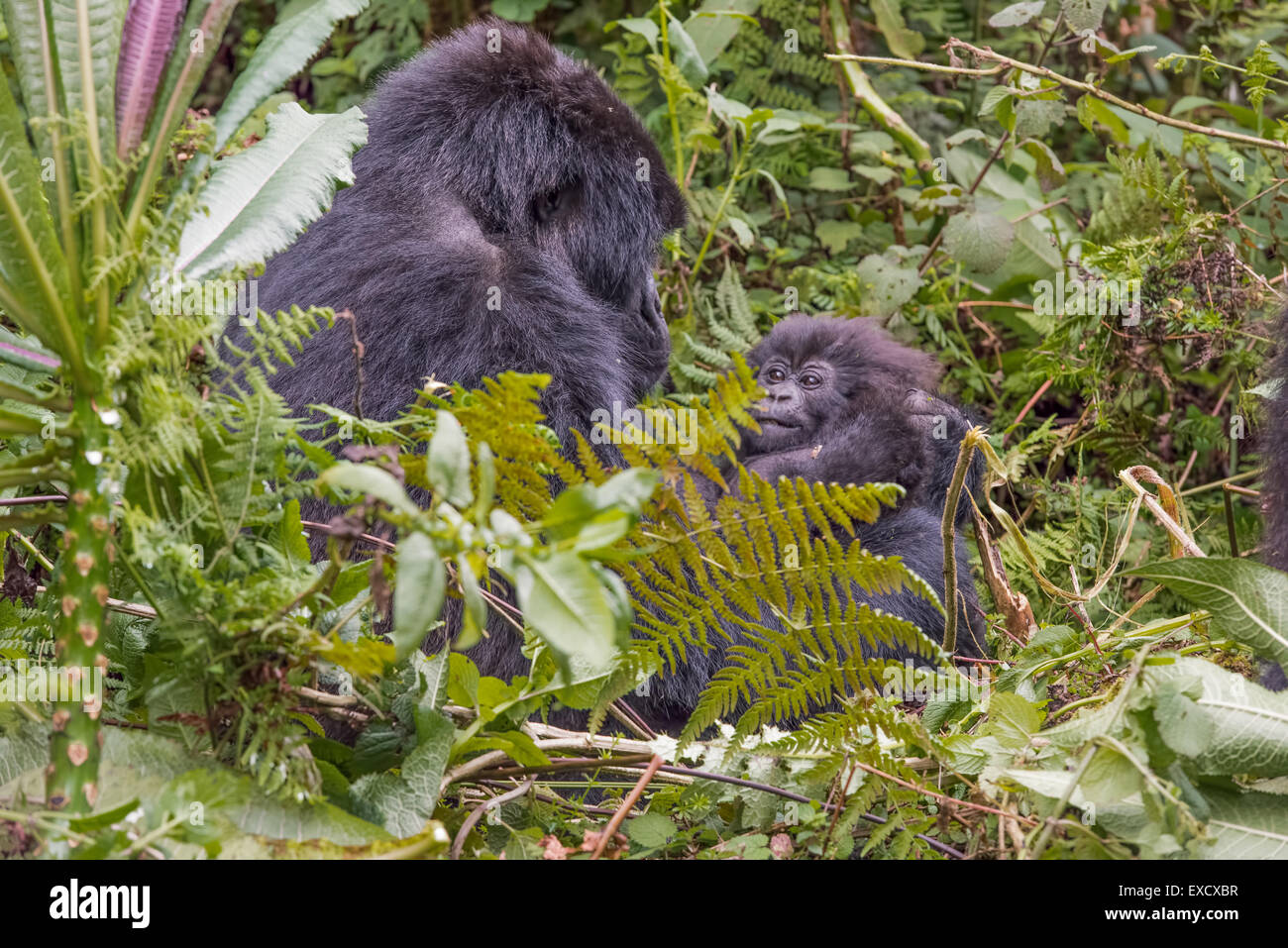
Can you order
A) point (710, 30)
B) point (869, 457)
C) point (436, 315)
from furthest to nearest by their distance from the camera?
point (710, 30), point (869, 457), point (436, 315)

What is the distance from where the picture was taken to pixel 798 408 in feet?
11.9

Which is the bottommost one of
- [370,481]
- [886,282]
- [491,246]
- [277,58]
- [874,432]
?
[874,432]

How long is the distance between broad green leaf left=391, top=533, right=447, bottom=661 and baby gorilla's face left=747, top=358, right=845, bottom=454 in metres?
2.65

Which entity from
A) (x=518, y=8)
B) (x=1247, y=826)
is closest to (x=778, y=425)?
(x=518, y=8)

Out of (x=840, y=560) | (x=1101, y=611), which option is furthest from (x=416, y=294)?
(x=1101, y=611)

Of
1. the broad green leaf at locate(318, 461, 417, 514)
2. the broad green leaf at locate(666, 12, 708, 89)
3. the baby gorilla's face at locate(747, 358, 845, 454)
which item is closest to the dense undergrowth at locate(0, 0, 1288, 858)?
the broad green leaf at locate(318, 461, 417, 514)

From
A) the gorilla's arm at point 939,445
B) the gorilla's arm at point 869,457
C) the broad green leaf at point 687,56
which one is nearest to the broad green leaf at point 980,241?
the gorilla's arm at point 939,445

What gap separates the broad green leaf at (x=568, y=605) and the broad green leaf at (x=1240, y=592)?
30.9 inches

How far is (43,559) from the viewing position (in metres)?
1.87

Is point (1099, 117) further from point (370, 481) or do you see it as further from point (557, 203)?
point (370, 481)

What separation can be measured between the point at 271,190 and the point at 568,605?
28.6 inches

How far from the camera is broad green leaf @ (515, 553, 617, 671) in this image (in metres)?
0.95
